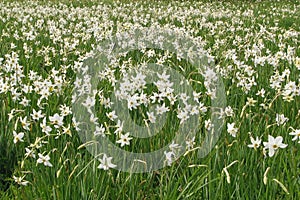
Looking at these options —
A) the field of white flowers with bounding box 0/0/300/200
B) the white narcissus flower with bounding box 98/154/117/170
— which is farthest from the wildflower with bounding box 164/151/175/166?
the white narcissus flower with bounding box 98/154/117/170

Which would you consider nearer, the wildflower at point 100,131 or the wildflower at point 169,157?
the wildflower at point 169,157

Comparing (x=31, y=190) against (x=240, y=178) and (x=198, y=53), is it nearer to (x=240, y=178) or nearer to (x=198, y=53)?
(x=240, y=178)

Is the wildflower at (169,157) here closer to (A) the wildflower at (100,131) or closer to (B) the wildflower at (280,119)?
(A) the wildflower at (100,131)

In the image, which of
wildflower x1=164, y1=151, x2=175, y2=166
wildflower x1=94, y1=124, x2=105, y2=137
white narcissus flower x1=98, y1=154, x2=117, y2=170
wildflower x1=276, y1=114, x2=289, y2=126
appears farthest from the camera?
wildflower x1=276, y1=114, x2=289, y2=126

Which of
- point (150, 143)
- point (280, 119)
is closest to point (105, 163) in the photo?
point (150, 143)

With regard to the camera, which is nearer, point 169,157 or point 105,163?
point 105,163

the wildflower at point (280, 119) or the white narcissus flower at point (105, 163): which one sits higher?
the wildflower at point (280, 119)

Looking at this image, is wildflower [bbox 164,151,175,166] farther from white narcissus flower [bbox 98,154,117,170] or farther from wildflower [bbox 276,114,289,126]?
wildflower [bbox 276,114,289,126]

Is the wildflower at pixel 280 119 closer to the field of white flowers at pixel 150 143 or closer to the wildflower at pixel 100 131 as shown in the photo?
the field of white flowers at pixel 150 143

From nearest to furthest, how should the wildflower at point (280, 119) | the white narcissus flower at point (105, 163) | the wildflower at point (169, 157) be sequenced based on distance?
the white narcissus flower at point (105, 163) < the wildflower at point (169, 157) < the wildflower at point (280, 119)

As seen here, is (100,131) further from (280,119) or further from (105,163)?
(280,119)

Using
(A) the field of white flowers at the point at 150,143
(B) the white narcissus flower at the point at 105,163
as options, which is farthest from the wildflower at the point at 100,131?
(B) the white narcissus flower at the point at 105,163

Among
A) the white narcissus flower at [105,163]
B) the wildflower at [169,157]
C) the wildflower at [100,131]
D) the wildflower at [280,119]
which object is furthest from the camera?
the wildflower at [280,119]

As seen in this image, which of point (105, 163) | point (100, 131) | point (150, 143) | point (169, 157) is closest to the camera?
point (105, 163)
